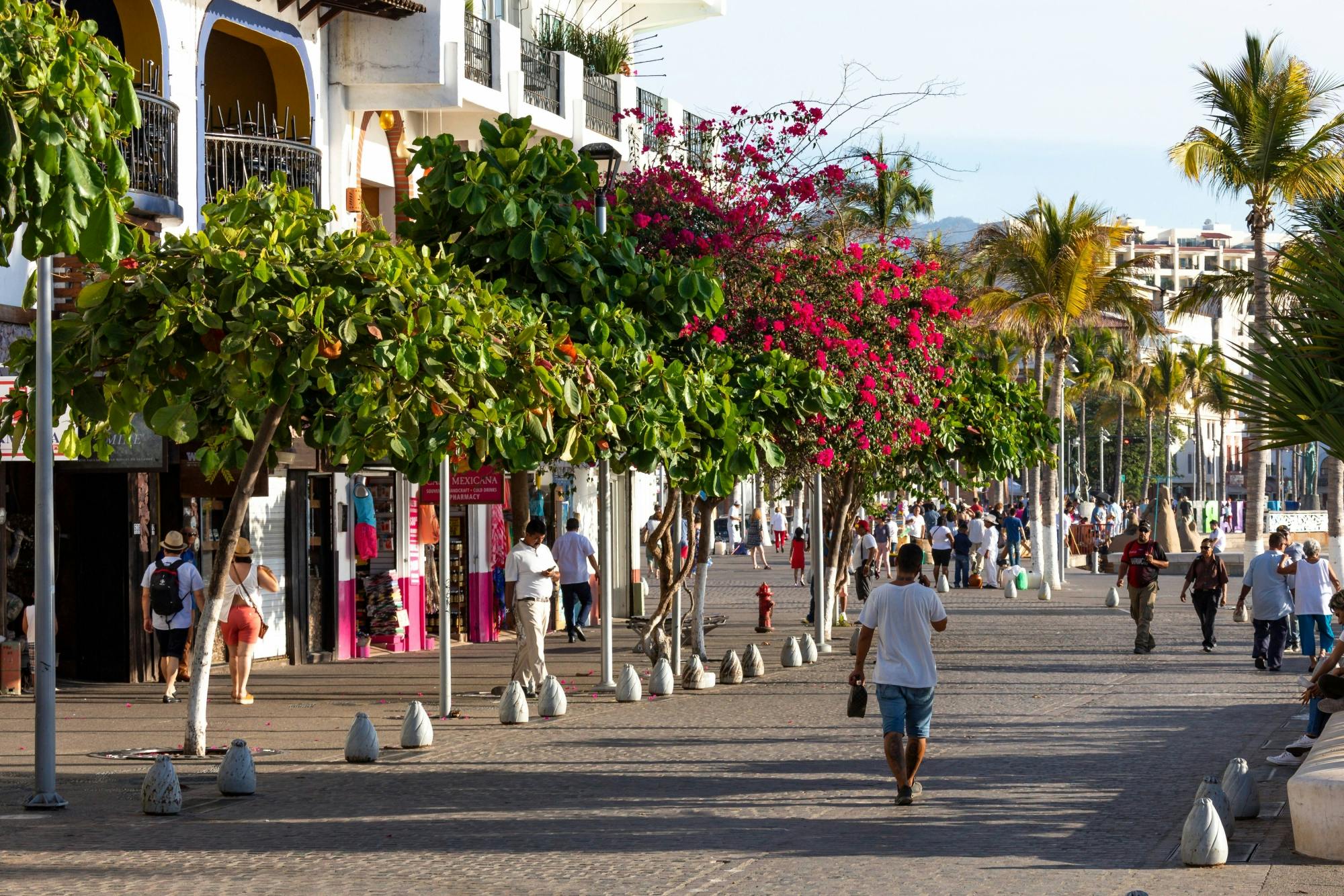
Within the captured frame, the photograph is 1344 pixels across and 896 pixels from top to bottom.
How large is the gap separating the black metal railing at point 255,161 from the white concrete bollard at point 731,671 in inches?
298

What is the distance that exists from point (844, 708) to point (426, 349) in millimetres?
6658

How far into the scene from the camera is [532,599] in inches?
712

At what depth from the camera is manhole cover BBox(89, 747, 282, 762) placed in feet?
45.2

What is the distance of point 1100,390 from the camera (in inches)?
3708

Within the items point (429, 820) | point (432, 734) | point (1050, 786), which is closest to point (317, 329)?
point (429, 820)

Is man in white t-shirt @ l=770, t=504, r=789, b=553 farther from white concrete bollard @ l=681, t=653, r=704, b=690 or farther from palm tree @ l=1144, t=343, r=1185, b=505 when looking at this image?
white concrete bollard @ l=681, t=653, r=704, b=690

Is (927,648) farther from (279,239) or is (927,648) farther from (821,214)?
(821,214)

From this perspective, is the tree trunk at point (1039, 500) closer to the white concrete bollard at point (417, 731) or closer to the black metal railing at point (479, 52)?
the black metal railing at point (479, 52)

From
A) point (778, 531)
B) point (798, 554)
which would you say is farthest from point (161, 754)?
point (778, 531)

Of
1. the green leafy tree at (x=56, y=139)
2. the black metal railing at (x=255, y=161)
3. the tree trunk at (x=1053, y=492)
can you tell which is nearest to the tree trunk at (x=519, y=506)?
the black metal railing at (x=255, y=161)

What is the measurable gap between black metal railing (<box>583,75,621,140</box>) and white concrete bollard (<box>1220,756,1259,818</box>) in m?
20.2

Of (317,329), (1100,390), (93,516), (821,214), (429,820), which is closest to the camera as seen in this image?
(429,820)

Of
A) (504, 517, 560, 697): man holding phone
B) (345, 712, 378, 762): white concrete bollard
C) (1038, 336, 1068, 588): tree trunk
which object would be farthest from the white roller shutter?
(1038, 336, 1068, 588): tree trunk

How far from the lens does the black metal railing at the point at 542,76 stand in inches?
1096
